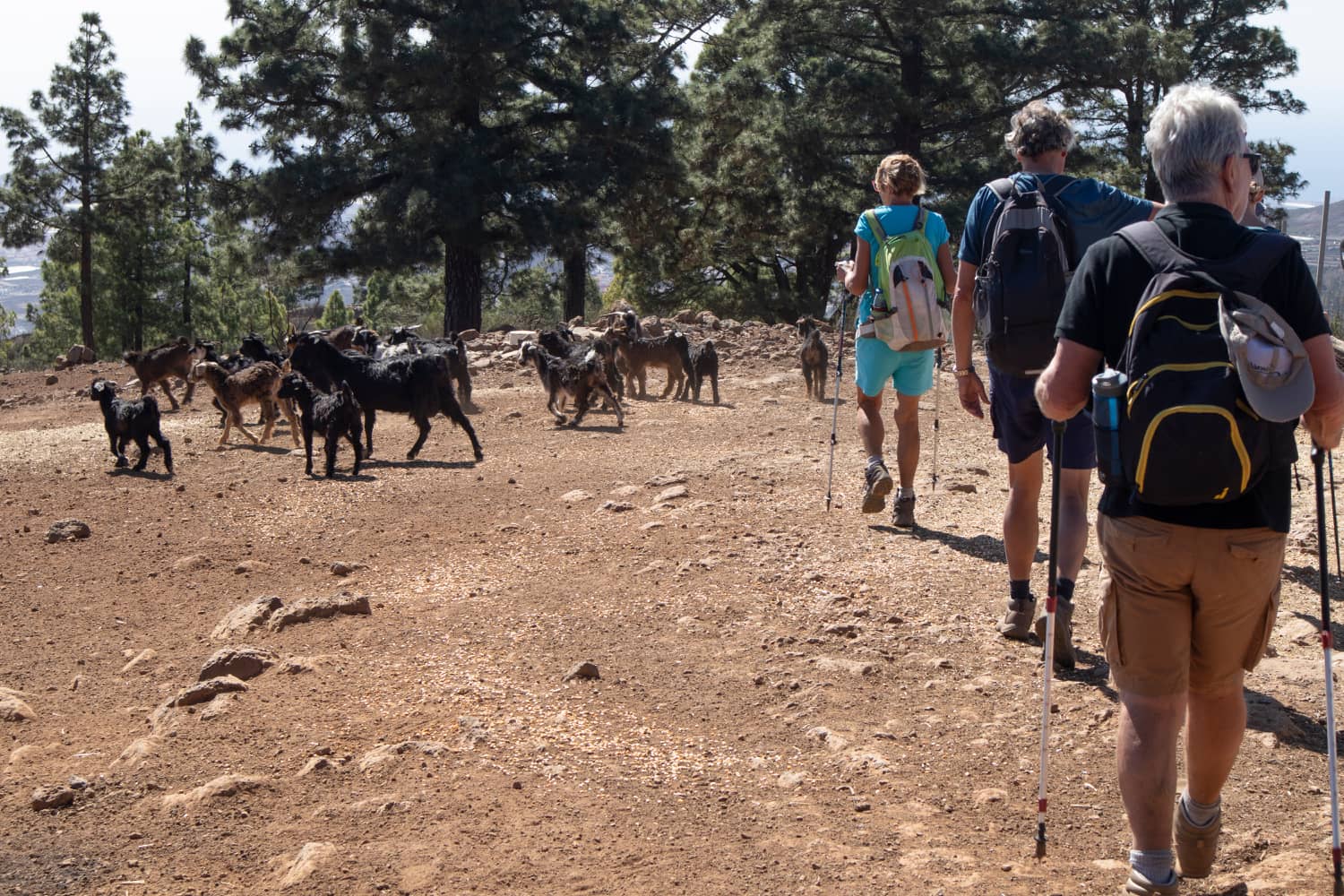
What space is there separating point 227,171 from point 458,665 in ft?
70.7

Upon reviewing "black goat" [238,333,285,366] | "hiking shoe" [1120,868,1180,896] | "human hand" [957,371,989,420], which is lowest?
"hiking shoe" [1120,868,1180,896]

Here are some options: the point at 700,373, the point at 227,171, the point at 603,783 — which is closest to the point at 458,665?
the point at 603,783

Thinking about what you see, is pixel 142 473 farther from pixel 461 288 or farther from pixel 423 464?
pixel 461 288

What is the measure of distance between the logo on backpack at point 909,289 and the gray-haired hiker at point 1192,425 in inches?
147

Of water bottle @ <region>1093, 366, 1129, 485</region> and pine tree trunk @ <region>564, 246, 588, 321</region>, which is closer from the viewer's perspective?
water bottle @ <region>1093, 366, 1129, 485</region>

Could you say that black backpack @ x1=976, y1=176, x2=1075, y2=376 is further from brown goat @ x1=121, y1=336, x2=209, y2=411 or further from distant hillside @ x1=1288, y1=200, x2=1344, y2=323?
brown goat @ x1=121, y1=336, x2=209, y2=411

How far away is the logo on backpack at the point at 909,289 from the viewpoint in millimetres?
7094

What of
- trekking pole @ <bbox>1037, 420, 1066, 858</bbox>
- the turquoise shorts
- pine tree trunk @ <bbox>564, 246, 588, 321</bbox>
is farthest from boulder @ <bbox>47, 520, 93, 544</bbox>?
pine tree trunk @ <bbox>564, 246, 588, 321</bbox>

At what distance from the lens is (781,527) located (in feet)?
26.4

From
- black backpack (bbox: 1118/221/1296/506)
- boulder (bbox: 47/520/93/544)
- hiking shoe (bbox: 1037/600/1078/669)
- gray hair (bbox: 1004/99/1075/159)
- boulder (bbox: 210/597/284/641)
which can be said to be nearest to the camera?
black backpack (bbox: 1118/221/1296/506)

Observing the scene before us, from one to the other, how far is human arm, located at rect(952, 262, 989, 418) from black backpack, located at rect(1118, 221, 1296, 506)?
7.03 feet

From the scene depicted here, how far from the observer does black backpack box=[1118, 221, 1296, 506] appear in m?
3.04

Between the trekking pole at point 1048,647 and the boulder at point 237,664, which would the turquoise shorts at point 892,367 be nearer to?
the trekking pole at point 1048,647

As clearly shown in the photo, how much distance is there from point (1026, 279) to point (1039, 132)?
25.7 inches
